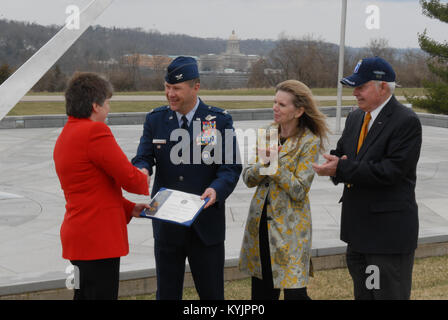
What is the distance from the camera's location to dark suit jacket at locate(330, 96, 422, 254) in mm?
3271

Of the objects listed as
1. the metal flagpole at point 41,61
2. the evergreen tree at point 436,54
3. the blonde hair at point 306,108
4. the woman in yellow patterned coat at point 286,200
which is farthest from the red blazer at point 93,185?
the evergreen tree at point 436,54

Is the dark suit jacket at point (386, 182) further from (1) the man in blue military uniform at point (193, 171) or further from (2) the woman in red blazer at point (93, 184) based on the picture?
(2) the woman in red blazer at point (93, 184)

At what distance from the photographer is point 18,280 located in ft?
14.4

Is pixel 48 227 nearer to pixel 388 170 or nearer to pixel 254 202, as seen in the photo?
pixel 254 202

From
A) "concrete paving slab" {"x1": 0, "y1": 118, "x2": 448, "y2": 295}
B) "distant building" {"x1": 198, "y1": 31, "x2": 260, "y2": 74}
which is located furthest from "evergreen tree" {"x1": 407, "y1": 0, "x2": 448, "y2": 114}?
"distant building" {"x1": 198, "y1": 31, "x2": 260, "y2": 74}

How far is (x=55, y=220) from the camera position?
7109 millimetres

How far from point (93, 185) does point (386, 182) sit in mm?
1719

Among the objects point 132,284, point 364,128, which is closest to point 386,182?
point 364,128

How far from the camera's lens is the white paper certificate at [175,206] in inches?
126

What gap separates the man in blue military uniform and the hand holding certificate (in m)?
0.15

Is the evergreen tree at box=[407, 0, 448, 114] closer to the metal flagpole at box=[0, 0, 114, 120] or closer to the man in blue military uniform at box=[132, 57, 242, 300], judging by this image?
the metal flagpole at box=[0, 0, 114, 120]

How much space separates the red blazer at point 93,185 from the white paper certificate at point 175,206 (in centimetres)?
21

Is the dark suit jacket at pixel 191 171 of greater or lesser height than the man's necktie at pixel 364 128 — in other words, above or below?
below
